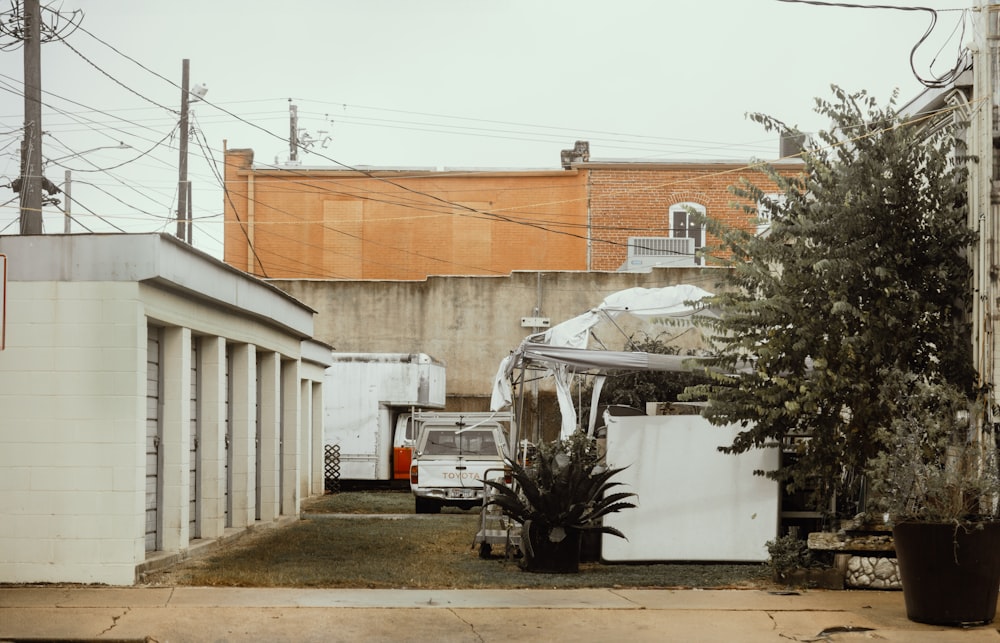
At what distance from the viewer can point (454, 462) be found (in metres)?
23.8

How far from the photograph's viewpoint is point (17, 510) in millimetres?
12234

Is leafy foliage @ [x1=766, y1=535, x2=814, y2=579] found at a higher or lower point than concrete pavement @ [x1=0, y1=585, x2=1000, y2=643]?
higher

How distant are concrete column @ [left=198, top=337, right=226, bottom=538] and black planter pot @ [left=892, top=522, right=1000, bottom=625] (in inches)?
351

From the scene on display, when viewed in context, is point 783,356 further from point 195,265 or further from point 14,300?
point 14,300

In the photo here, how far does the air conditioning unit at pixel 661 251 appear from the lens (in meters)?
39.7

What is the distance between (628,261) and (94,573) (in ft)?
94.0

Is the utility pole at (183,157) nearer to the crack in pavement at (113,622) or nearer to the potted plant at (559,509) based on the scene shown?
the potted plant at (559,509)

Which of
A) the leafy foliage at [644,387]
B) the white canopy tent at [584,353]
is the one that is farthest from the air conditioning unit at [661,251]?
the white canopy tent at [584,353]

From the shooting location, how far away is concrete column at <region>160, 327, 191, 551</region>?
1402 cm

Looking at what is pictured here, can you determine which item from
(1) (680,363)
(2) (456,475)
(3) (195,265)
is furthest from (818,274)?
(2) (456,475)

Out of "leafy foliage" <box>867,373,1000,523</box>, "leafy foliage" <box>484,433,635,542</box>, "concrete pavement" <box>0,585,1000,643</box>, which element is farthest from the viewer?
"leafy foliage" <box>484,433,635,542</box>

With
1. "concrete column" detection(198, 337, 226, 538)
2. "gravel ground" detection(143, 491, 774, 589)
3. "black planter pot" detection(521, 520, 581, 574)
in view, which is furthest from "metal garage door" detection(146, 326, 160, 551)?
"black planter pot" detection(521, 520, 581, 574)

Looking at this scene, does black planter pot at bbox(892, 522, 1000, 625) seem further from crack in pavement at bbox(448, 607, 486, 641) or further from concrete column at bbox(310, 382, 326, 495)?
concrete column at bbox(310, 382, 326, 495)

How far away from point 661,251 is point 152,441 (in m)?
28.4
